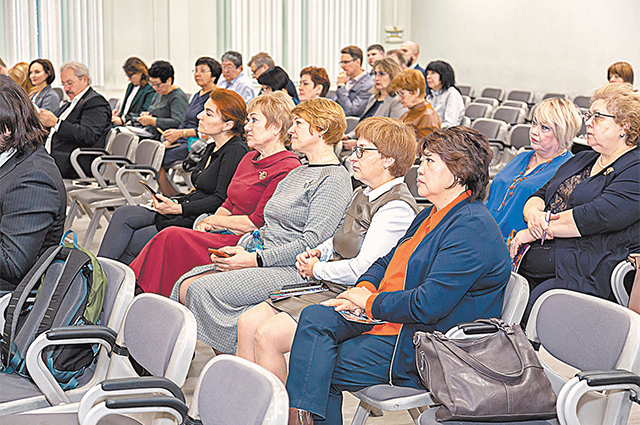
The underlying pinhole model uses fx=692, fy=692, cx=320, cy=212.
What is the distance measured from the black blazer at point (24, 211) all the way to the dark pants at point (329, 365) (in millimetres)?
972

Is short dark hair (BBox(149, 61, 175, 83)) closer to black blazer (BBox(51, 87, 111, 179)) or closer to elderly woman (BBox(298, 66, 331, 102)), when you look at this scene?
black blazer (BBox(51, 87, 111, 179))

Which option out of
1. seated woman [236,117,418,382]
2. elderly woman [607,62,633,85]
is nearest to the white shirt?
seated woman [236,117,418,382]

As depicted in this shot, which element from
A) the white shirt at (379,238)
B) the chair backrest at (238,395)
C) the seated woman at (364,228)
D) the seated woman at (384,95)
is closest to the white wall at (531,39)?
the seated woman at (384,95)

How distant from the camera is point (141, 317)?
200cm

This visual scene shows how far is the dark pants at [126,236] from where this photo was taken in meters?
3.79

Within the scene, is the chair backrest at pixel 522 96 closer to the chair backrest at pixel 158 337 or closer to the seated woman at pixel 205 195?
the seated woman at pixel 205 195

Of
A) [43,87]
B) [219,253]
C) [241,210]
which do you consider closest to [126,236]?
[241,210]

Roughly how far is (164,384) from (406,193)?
134 cm

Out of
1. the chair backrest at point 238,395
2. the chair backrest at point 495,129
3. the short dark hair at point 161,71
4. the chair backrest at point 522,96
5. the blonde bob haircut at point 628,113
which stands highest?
the short dark hair at point 161,71

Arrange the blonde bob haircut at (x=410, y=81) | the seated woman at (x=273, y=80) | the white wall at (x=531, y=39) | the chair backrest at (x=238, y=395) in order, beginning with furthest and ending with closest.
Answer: the white wall at (x=531, y=39)
the seated woman at (x=273, y=80)
the blonde bob haircut at (x=410, y=81)
the chair backrest at (x=238, y=395)

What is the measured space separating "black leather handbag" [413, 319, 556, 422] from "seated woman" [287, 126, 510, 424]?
25 centimetres

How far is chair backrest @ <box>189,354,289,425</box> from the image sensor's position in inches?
55.6

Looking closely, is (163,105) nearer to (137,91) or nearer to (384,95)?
(137,91)

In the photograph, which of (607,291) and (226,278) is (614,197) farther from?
(226,278)
